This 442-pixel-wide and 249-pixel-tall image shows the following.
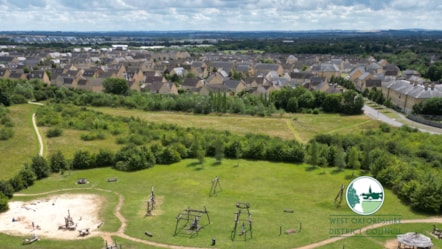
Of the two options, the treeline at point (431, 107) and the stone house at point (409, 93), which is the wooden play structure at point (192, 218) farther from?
the stone house at point (409, 93)

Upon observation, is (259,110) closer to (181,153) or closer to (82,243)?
(181,153)

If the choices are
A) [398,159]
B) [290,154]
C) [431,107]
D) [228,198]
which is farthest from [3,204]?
[431,107]

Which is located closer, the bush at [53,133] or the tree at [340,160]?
the tree at [340,160]

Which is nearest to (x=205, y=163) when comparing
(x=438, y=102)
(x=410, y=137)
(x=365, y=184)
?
(x=365, y=184)

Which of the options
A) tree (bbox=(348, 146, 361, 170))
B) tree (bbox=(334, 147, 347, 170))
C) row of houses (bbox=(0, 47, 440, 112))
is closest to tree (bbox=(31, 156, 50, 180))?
tree (bbox=(334, 147, 347, 170))

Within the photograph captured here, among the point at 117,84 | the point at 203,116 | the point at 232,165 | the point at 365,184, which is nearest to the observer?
the point at 365,184

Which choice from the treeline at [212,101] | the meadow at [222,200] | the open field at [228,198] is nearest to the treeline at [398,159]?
the meadow at [222,200]
